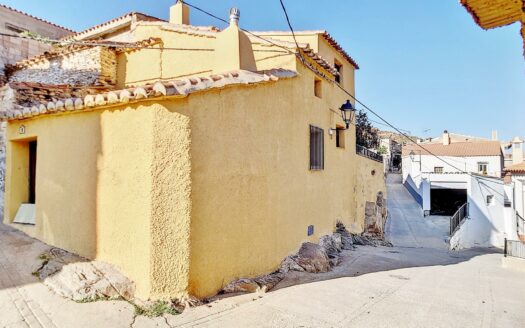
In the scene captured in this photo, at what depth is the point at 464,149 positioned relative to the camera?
35.6m

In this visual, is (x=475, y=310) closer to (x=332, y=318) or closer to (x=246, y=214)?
(x=332, y=318)

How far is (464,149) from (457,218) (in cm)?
1918

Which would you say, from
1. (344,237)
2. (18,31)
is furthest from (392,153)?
(18,31)

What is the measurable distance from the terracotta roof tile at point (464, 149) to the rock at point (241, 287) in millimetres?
30443

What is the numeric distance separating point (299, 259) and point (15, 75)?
500 inches

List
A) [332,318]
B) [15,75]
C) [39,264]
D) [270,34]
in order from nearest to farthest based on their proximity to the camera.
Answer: [332,318]
[39,264]
[270,34]
[15,75]

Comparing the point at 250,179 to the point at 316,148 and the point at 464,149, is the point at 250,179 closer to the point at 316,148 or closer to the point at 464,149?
the point at 316,148

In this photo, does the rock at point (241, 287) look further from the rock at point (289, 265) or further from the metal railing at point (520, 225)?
the metal railing at point (520, 225)

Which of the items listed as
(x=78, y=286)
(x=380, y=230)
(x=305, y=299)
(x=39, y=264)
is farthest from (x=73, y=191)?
(x=380, y=230)

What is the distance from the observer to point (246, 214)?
6387mm

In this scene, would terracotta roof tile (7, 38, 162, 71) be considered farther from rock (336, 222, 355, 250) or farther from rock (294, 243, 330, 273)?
rock (336, 222, 355, 250)

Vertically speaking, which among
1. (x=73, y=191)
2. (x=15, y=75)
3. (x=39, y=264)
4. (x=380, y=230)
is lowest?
(x=380, y=230)

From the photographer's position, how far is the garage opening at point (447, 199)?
2534 centimetres

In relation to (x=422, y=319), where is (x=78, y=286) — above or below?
above
